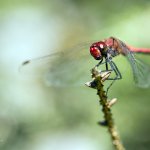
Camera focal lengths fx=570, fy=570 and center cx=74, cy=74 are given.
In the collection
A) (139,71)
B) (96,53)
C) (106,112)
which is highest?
(96,53)

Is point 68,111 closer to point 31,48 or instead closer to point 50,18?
point 31,48

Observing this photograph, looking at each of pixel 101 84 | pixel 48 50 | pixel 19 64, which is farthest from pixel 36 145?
pixel 101 84

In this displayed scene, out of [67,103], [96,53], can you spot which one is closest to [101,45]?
[96,53]

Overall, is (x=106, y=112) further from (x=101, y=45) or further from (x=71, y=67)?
(x=71, y=67)

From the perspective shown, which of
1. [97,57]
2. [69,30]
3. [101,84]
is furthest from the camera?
[69,30]

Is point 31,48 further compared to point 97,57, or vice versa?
point 31,48

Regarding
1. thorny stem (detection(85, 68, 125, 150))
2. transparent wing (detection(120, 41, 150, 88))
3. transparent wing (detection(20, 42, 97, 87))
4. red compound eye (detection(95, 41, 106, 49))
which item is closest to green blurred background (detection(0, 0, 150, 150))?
transparent wing (detection(20, 42, 97, 87))

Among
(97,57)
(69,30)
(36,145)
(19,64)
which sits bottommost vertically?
(36,145)

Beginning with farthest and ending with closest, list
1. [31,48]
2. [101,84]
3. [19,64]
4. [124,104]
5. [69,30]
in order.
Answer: [69,30]
[31,48]
[19,64]
[124,104]
[101,84]

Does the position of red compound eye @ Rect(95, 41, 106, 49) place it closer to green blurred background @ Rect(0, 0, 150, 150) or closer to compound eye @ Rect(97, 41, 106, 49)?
compound eye @ Rect(97, 41, 106, 49)

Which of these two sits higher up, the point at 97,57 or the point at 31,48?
the point at 31,48
